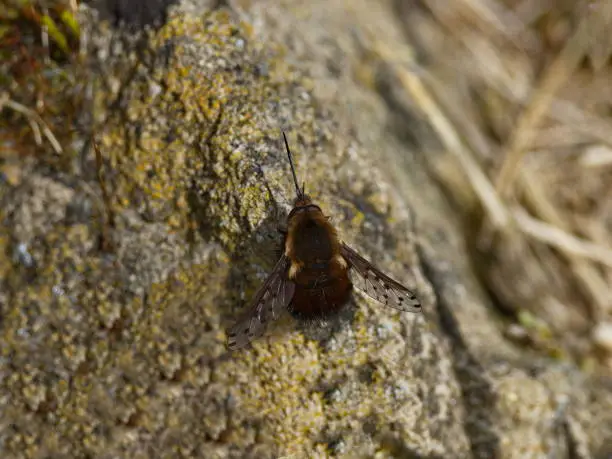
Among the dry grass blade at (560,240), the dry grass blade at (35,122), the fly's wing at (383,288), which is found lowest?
the dry grass blade at (560,240)

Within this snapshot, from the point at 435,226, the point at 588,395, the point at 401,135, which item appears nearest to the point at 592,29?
the point at 401,135

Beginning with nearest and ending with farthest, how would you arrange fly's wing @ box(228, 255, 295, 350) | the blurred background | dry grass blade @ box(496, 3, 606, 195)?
fly's wing @ box(228, 255, 295, 350)
the blurred background
dry grass blade @ box(496, 3, 606, 195)

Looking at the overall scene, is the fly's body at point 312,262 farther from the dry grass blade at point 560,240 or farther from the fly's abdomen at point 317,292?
the dry grass blade at point 560,240

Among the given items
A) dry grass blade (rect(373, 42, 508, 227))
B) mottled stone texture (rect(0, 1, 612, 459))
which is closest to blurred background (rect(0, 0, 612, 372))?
dry grass blade (rect(373, 42, 508, 227))

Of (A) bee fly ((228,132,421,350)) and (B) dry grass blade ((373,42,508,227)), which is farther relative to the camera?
(B) dry grass blade ((373,42,508,227))

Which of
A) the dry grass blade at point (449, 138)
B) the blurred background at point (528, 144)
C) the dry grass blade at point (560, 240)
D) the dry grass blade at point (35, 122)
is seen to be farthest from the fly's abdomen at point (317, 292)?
the dry grass blade at point (560, 240)

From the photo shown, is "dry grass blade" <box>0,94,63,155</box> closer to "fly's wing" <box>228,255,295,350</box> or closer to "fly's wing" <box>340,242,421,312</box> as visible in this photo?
"fly's wing" <box>228,255,295,350</box>

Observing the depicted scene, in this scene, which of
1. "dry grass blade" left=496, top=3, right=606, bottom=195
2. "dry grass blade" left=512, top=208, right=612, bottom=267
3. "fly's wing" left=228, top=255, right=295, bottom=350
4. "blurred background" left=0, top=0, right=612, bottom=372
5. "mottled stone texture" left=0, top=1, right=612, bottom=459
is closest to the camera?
"fly's wing" left=228, top=255, right=295, bottom=350

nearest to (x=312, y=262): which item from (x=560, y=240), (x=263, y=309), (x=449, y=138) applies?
(x=263, y=309)
